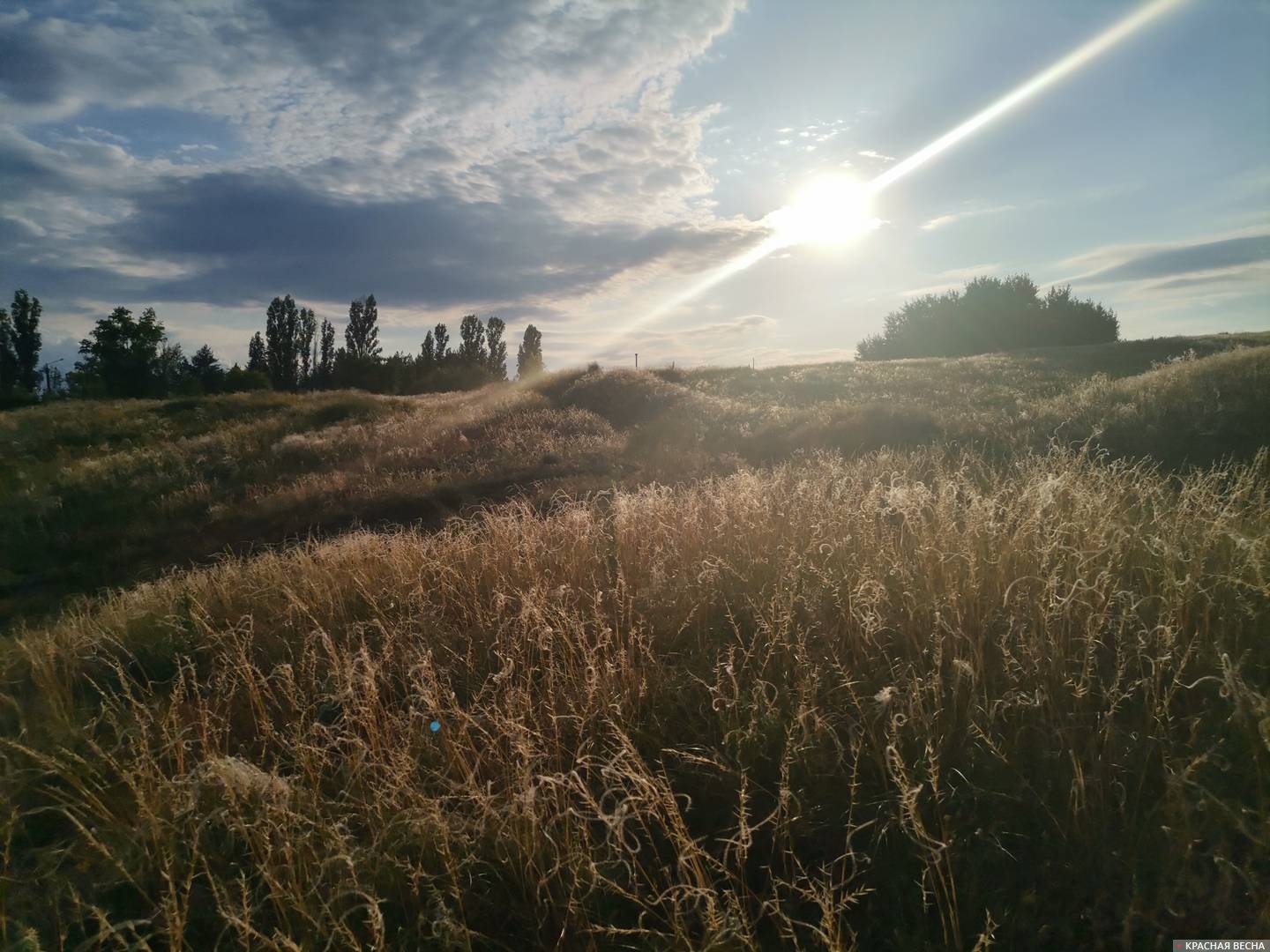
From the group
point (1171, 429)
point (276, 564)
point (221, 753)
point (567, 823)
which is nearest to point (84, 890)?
point (221, 753)

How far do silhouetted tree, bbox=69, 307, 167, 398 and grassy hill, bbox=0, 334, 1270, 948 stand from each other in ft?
205

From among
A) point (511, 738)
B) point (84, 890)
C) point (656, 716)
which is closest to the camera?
point (84, 890)

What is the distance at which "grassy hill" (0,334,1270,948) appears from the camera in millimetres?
2299

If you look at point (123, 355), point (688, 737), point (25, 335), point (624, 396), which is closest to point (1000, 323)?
point (624, 396)

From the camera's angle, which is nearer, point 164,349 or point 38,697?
point 38,697

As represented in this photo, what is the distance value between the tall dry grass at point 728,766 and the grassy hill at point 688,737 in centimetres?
2

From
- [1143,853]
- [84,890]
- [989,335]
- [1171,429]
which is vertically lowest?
[84,890]

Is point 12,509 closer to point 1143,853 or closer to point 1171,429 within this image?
point 1143,853

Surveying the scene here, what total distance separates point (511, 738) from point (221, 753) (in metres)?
1.76

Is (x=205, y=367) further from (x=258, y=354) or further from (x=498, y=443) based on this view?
(x=498, y=443)

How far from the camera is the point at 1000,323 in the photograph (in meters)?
48.4

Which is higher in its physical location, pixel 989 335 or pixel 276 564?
pixel 989 335

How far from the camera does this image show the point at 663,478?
13258mm

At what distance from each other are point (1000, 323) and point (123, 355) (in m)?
70.2
